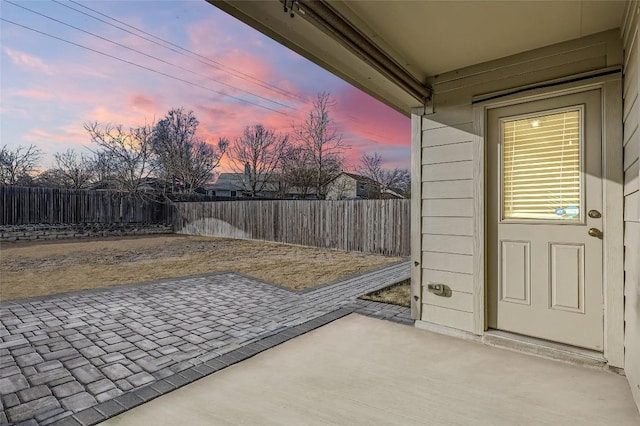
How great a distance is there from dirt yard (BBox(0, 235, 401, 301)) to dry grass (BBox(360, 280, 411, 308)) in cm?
106

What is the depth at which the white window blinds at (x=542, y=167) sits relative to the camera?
2.23 meters

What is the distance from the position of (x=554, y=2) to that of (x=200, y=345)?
327 cm

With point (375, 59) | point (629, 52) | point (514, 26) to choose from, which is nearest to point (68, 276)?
point (375, 59)

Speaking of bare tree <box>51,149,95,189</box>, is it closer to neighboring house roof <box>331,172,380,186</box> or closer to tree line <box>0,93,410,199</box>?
tree line <box>0,93,410,199</box>

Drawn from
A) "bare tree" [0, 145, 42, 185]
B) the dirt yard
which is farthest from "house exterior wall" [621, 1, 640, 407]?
"bare tree" [0, 145, 42, 185]

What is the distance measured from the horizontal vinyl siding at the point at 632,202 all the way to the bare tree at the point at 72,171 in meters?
17.0

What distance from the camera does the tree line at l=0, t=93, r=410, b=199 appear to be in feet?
43.7

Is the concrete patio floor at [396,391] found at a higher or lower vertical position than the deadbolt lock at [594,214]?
lower

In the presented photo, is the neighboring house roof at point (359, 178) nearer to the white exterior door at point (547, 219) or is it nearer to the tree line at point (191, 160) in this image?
the tree line at point (191, 160)

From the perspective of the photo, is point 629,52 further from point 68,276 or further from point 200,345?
point 68,276

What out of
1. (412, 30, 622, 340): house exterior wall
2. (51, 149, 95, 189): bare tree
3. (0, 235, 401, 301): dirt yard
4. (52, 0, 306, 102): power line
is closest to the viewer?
(412, 30, 622, 340): house exterior wall

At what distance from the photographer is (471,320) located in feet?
8.49

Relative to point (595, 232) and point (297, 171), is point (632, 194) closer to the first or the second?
point (595, 232)

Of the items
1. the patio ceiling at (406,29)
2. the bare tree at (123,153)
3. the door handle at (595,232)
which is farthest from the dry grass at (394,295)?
the bare tree at (123,153)
